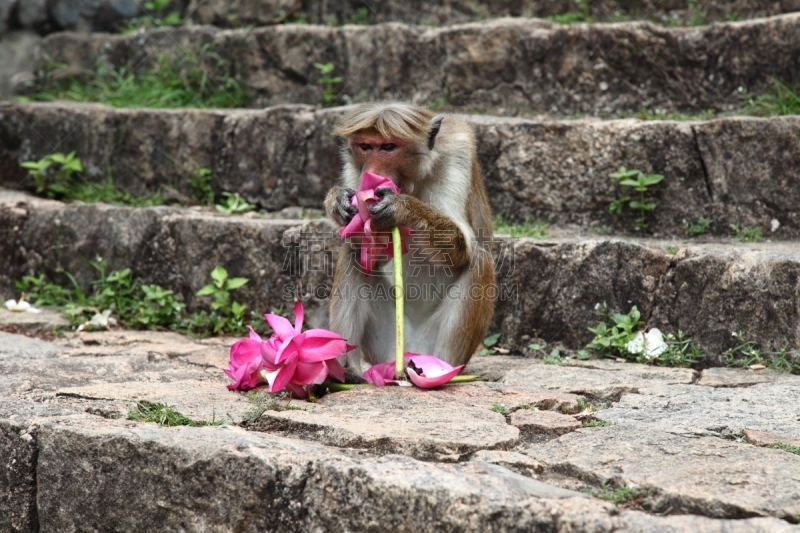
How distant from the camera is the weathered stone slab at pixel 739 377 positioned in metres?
4.02

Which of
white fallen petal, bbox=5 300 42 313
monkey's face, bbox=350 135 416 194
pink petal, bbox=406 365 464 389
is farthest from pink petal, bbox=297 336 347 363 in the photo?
white fallen petal, bbox=5 300 42 313

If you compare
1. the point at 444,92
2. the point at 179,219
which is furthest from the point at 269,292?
the point at 444,92

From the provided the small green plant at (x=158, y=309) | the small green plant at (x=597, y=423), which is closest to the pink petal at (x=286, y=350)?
the small green plant at (x=597, y=423)

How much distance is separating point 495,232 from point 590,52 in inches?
64.7

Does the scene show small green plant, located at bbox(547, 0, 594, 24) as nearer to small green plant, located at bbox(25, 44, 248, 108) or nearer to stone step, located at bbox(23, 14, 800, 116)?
stone step, located at bbox(23, 14, 800, 116)

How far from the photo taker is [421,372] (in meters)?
4.02

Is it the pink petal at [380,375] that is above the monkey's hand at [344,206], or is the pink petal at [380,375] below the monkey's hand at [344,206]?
below

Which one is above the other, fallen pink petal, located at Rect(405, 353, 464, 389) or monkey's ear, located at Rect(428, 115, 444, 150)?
monkey's ear, located at Rect(428, 115, 444, 150)

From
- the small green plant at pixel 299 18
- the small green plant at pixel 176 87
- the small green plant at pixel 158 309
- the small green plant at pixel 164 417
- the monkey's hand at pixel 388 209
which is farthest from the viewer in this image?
the small green plant at pixel 299 18

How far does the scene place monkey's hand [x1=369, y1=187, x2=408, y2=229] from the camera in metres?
3.97

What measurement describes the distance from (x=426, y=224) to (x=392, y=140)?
438 millimetres

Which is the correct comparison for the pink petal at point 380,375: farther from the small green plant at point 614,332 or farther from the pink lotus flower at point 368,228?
the small green plant at point 614,332

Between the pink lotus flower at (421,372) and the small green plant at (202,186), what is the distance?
9.04 ft

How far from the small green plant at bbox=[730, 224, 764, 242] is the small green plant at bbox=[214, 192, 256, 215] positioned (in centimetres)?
326
